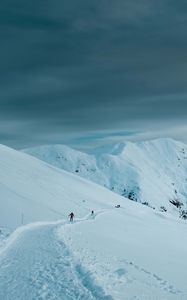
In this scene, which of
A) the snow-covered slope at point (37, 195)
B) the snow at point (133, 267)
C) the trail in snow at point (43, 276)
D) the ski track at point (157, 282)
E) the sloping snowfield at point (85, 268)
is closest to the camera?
the trail in snow at point (43, 276)

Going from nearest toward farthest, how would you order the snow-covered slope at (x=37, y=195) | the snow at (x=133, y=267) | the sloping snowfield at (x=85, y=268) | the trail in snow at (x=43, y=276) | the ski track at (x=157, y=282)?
the trail in snow at (x=43, y=276) → the sloping snowfield at (x=85, y=268) → the snow at (x=133, y=267) → the ski track at (x=157, y=282) → the snow-covered slope at (x=37, y=195)

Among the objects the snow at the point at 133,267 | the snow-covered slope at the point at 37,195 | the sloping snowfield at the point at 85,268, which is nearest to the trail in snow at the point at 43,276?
the sloping snowfield at the point at 85,268

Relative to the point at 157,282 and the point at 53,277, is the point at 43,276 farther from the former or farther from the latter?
the point at 157,282

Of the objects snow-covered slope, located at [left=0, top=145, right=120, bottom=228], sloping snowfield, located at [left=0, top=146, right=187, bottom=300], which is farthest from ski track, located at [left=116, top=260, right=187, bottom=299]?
snow-covered slope, located at [left=0, top=145, right=120, bottom=228]

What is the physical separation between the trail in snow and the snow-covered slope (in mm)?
18208

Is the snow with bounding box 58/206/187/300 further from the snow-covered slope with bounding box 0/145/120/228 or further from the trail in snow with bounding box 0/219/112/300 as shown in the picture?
the snow-covered slope with bounding box 0/145/120/228

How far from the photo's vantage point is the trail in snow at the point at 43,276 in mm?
17109

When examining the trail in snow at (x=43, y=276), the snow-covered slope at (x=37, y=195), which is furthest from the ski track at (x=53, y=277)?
the snow-covered slope at (x=37, y=195)

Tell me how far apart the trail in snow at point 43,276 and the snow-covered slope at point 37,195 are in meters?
18.2

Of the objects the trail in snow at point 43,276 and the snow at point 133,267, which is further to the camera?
the snow at point 133,267

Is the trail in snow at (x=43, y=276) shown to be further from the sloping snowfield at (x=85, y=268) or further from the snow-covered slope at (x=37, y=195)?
the snow-covered slope at (x=37, y=195)

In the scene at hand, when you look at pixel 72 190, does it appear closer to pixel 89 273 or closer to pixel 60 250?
pixel 60 250

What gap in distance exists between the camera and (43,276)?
20.5 meters

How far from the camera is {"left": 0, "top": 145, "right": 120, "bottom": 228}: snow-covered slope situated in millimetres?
58031
